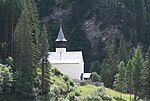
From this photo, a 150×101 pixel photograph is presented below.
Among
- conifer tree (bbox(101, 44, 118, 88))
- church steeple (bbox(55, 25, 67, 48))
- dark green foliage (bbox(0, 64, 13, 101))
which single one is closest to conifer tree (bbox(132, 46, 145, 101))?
conifer tree (bbox(101, 44, 118, 88))

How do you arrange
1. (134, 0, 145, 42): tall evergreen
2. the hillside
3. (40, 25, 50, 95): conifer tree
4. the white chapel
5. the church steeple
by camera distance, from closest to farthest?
(40, 25, 50, 95): conifer tree → the hillside → the white chapel → the church steeple → (134, 0, 145, 42): tall evergreen

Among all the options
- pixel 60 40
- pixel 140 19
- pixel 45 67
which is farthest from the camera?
pixel 140 19

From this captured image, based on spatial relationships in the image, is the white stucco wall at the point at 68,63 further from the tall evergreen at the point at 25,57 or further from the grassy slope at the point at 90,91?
the tall evergreen at the point at 25,57

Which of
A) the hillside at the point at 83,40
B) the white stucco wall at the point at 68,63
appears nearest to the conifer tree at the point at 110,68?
the hillside at the point at 83,40

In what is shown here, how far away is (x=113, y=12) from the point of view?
14962 centimetres

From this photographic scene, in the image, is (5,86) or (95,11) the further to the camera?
(95,11)

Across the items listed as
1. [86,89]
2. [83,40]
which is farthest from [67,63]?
[83,40]

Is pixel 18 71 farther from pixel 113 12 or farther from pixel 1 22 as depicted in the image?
pixel 113 12

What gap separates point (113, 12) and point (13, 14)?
61.3 metres

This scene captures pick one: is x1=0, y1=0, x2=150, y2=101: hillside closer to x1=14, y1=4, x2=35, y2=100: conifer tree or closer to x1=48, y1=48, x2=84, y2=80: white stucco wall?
x1=14, y1=4, x2=35, y2=100: conifer tree

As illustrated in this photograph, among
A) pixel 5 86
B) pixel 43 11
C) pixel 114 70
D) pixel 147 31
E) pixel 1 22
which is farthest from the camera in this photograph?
pixel 43 11

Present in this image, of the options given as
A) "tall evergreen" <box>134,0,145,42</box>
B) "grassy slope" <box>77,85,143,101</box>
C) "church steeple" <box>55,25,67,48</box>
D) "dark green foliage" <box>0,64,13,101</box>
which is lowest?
"grassy slope" <box>77,85,143,101</box>

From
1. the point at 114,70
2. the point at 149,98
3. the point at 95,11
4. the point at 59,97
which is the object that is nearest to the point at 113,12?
the point at 95,11

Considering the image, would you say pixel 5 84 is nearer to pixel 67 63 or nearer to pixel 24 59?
pixel 24 59
